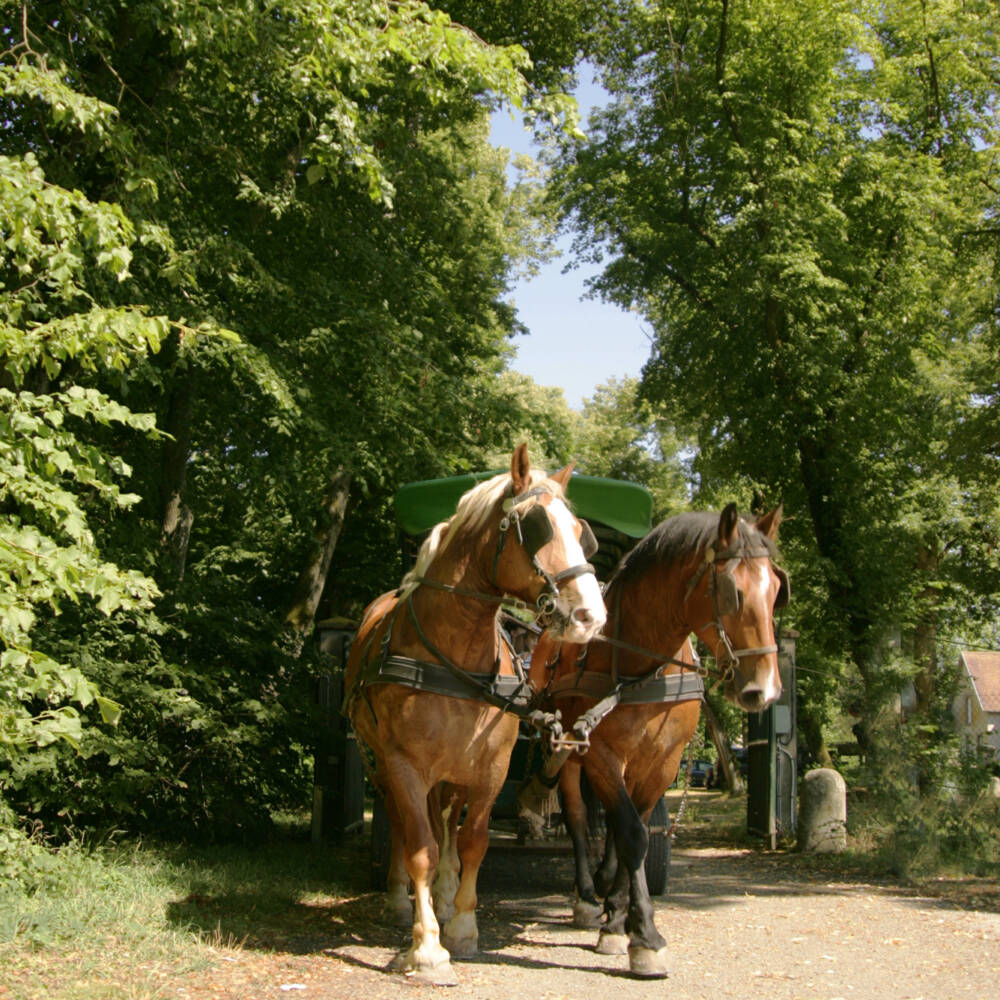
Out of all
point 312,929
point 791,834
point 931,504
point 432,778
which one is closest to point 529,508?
point 432,778

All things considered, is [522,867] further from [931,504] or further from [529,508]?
[931,504]

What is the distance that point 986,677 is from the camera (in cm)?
5431

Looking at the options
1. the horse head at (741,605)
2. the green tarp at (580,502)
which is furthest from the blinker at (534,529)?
the green tarp at (580,502)

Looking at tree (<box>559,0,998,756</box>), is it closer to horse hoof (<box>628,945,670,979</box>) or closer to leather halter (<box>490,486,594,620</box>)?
horse hoof (<box>628,945,670,979</box>)

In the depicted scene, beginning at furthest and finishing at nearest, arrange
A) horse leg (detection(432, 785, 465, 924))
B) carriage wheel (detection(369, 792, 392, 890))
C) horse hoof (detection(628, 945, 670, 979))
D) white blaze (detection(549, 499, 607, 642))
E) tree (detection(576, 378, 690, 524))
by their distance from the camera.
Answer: tree (detection(576, 378, 690, 524)) → carriage wheel (detection(369, 792, 392, 890)) → horse leg (detection(432, 785, 465, 924)) → horse hoof (detection(628, 945, 670, 979)) → white blaze (detection(549, 499, 607, 642))

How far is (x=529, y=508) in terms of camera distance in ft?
18.0

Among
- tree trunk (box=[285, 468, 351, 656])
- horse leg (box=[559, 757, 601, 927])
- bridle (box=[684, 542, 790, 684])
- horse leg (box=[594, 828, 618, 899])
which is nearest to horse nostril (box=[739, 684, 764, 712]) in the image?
bridle (box=[684, 542, 790, 684])

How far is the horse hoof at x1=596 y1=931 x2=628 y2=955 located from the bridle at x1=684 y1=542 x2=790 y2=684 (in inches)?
68.4

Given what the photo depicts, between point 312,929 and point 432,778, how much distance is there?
1.73 metres

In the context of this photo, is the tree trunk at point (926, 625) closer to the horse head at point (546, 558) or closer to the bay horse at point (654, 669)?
the bay horse at point (654, 669)

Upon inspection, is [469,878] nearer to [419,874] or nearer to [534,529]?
[419,874]

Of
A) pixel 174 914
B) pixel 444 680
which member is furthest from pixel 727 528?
pixel 174 914

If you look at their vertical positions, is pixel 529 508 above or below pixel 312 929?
above

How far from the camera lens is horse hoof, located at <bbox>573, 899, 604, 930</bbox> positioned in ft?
23.5
